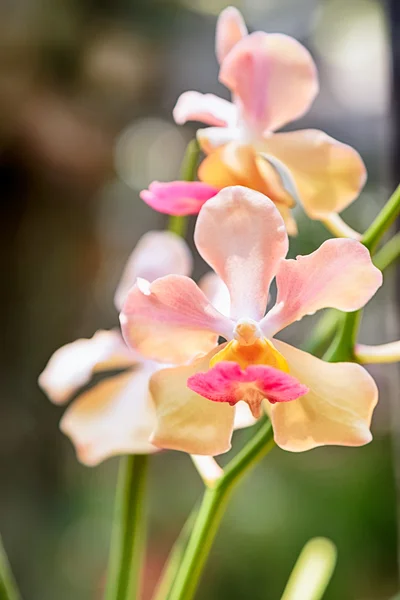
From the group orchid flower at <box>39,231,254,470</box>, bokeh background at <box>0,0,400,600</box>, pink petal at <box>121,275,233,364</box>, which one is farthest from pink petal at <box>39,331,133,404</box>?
bokeh background at <box>0,0,400,600</box>

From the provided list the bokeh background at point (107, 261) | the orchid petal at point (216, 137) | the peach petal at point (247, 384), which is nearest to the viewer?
the peach petal at point (247, 384)

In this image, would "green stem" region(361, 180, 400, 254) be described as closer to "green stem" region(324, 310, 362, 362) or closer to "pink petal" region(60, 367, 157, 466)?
"green stem" region(324, 310, 362, 362)

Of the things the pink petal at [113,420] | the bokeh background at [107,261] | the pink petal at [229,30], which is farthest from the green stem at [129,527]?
the bokeh background at [107,261]

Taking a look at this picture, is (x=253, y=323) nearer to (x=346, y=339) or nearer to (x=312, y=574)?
(x=346, y=339)

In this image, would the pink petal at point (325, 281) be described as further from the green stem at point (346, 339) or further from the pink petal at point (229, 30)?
the pink petal at point (229, 30)

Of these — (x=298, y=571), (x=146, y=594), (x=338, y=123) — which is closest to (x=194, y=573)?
(x=298, y=571)
